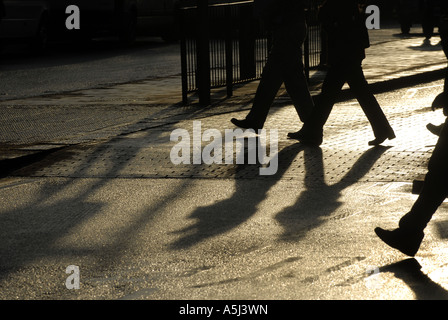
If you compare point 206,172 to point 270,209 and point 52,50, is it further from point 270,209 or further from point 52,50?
point 52,50

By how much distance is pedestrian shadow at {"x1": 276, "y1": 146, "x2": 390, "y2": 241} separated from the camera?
6.48 metres

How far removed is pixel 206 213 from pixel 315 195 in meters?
0.94

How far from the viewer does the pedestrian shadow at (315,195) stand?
6477 millimetres

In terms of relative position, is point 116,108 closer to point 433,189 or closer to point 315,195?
point 315,195

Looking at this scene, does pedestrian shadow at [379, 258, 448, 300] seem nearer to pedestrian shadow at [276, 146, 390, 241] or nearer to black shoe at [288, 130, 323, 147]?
pedestrian shadow at [276, 146, 390, 241]

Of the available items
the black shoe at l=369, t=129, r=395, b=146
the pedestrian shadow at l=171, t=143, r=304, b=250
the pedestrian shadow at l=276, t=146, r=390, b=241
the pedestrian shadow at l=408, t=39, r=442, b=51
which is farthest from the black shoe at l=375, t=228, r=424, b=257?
the pedestrian shadow at l=408, t=39, r=442, b=51

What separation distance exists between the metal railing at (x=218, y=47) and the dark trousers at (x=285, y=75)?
2529 millimetres

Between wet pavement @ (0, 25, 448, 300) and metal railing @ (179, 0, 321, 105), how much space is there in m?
1.13

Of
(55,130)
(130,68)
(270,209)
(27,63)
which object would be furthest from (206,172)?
(27,63)

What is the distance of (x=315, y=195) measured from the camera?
24.3 feet

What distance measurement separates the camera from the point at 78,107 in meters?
12.8

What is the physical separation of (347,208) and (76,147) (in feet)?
11.4

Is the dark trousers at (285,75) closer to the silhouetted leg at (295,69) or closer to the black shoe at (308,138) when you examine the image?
the silhouetted leg at (295,69)

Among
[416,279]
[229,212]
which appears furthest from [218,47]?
[416,279]
